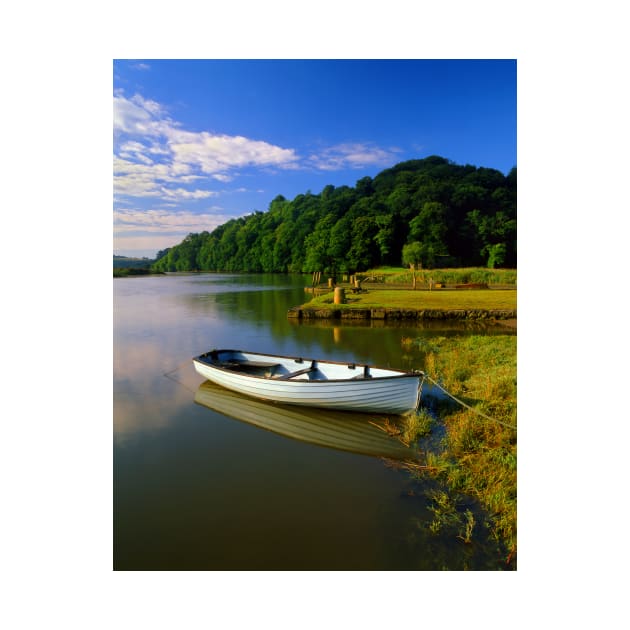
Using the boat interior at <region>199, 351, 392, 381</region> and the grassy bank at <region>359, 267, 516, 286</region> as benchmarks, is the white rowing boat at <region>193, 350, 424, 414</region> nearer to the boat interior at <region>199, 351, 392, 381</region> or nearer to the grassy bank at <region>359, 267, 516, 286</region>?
the boat interior at <region>199, 351, 392, 381</region>

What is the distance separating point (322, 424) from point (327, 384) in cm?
61

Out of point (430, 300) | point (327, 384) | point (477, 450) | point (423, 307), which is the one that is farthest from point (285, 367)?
point (430, 300)

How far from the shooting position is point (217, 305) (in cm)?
2100

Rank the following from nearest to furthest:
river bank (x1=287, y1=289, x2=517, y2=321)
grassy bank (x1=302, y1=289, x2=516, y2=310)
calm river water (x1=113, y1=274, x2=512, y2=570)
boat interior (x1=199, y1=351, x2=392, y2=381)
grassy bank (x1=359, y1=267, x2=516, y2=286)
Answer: calm river water (x1=113, y1=274, x2=512, y2=570)
boat interior (x1=199, y1=351, x2=392, y2=381)
river bank (x1=287, y1=289, x2=517, y2=321)
grassy bank (x1=302, y1=289, x2=516, y2=310)
grassy bank (x1=359, y1=267, x2=516, y2=286)

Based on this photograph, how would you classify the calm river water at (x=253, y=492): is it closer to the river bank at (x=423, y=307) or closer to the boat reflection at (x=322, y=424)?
the boat reflection at (x=322, y=424)

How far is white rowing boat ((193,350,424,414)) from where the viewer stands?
5828 millimetres

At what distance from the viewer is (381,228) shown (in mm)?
35094

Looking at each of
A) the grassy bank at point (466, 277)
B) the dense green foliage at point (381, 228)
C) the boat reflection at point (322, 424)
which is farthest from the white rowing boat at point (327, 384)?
the dense green foliage at point (381, 228)

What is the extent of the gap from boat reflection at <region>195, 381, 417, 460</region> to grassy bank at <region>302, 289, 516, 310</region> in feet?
31.8

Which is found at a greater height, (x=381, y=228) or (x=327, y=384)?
(x=381, y=228)

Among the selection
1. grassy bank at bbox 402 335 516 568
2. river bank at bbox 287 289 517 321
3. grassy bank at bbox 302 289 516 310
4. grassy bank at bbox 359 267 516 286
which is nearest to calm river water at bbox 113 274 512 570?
grassy bank at bbox 402 335 516 568

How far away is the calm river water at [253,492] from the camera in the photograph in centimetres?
338

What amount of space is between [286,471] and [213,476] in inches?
32.8

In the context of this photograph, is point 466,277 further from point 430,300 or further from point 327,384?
point 327,384
